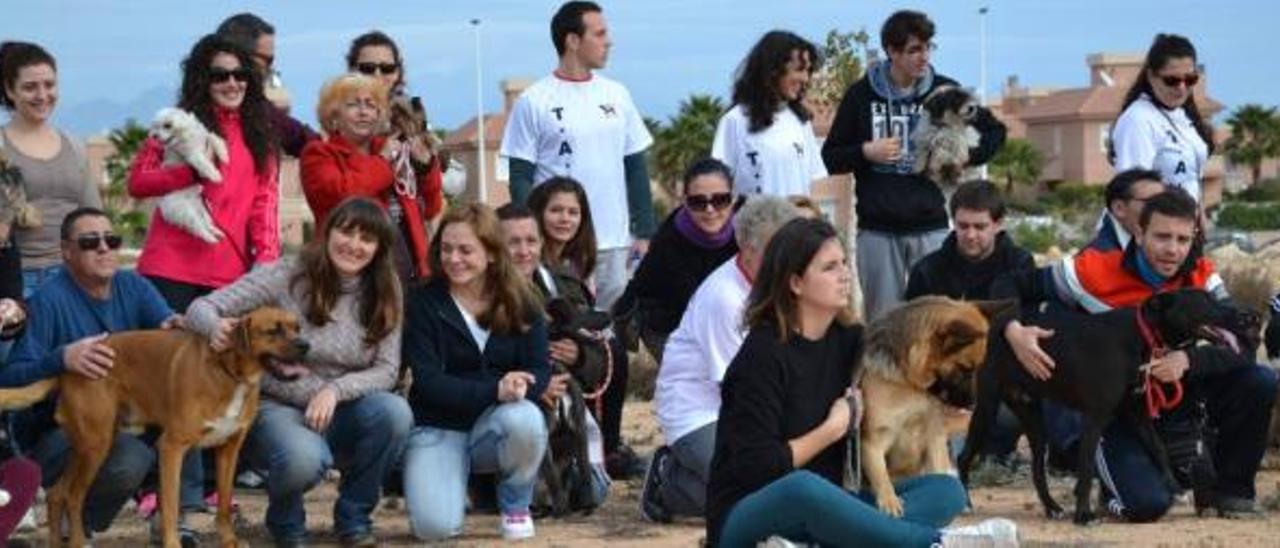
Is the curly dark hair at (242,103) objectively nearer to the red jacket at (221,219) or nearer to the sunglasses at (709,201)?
the red jacket at (221,219)

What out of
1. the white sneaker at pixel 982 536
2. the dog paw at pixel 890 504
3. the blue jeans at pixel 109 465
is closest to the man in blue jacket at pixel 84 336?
the blue jeans at pixel 109 465

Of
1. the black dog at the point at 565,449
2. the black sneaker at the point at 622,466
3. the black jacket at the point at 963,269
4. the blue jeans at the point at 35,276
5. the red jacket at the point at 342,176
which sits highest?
the red jacket at the point at 342,176

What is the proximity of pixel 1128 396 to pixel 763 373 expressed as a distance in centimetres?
298

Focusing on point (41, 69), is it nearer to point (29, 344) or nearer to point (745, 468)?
point (29, 344)

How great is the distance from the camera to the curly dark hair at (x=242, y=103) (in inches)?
371

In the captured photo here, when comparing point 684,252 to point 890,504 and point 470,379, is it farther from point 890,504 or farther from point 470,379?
point 890,504

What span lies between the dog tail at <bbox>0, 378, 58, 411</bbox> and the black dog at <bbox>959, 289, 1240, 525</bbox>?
3580 millimetres

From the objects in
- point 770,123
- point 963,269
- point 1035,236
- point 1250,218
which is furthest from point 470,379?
point 1250,218

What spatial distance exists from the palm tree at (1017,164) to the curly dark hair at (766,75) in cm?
6379

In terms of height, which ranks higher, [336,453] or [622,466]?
[336,453]

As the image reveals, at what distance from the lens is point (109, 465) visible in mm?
8250

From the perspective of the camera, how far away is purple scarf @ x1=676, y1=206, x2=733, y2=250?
995 centimetres

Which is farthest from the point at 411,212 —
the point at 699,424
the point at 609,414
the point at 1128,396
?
the point at 1128,396

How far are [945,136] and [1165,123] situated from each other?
1.02 meters
